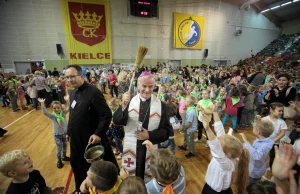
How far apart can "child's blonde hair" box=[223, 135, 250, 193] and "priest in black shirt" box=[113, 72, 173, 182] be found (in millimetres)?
645

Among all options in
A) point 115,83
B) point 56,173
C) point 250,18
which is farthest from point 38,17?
point 250,18

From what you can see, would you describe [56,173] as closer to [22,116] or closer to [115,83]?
[22,116]

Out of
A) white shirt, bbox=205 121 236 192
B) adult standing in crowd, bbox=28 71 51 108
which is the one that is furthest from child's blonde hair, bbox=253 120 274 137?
adult standing in crowd, bbox=28 71 51 108

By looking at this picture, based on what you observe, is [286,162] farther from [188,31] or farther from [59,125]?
[188,31]

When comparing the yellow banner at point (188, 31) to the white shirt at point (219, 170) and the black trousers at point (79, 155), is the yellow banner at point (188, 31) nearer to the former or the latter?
the black trousers at point (79, 155)

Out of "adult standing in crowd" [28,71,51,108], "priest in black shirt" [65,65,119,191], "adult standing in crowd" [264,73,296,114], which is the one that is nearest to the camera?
"priest in black shirt" [65,65,119,191]

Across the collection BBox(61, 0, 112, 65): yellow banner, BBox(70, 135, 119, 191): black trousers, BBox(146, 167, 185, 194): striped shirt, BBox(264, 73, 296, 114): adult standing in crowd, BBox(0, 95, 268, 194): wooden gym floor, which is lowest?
BBox(0, 95, 268, 194): wooden gym floor

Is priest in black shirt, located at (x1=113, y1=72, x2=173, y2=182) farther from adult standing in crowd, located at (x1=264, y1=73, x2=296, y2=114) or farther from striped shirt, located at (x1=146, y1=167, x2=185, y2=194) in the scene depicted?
adult standing in crowd, located at (x1=264, y1=73, x2=296, y2=114)

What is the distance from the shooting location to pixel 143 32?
14.4m

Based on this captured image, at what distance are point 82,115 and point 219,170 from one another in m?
1.68

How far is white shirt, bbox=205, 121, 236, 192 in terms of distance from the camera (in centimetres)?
140

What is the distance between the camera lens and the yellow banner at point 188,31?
1516 centimetres

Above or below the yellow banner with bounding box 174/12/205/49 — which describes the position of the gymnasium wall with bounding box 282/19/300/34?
above

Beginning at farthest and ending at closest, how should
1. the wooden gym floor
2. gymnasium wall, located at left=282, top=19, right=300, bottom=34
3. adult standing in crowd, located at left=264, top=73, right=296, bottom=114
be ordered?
gymnasium wall, located at left=282, top=19, right=300, bottom=34 < adult standing in crowd, located at left=264, top=73, right=296, bottom=114 < the wooden gym floor
